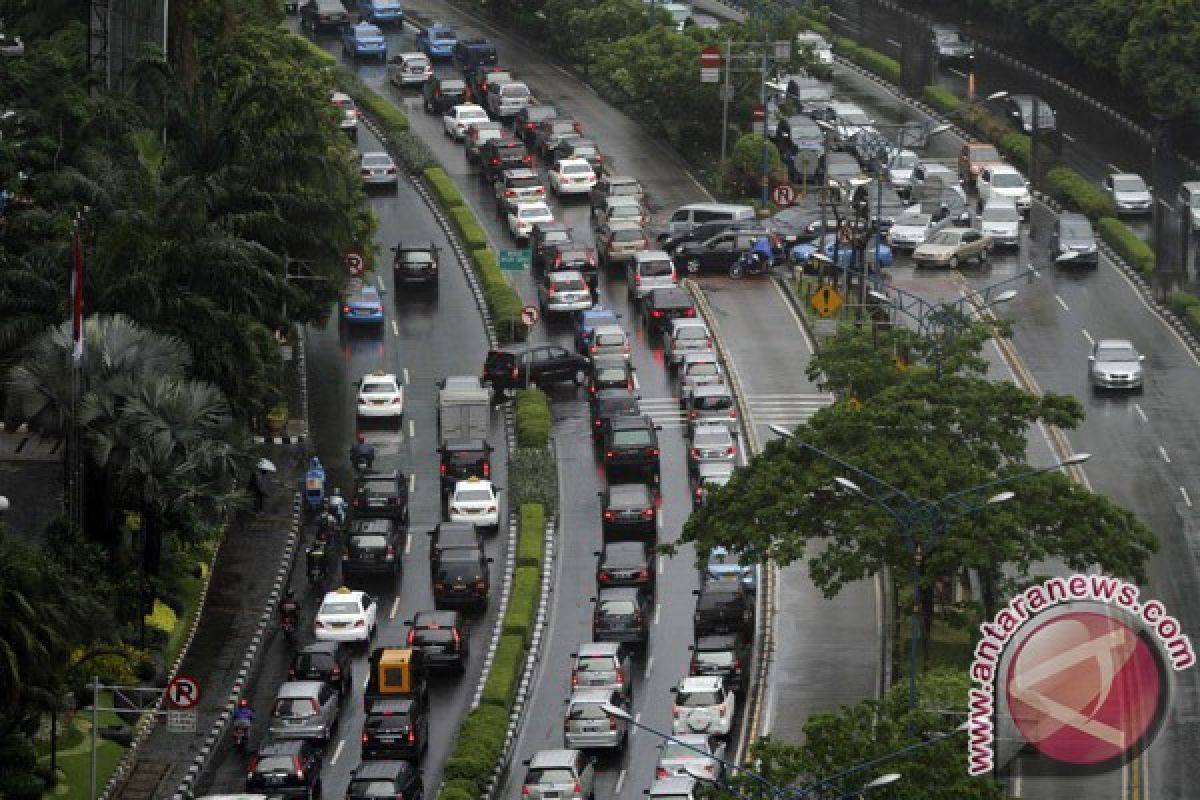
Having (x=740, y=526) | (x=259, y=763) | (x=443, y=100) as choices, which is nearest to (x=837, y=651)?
(x=740, y=526)

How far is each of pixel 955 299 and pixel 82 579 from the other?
4550cm

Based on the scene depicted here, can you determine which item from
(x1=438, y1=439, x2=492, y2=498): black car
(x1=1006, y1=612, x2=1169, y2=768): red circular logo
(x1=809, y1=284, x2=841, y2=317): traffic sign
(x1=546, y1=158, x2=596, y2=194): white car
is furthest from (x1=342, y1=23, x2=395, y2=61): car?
(x1=1006, y1=612, x2=1169, y2=768): red circular logo

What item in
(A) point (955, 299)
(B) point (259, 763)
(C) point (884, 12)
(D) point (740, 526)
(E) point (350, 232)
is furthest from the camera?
(C) point (884, 12)

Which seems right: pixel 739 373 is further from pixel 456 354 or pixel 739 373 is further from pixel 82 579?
pixel 82 579

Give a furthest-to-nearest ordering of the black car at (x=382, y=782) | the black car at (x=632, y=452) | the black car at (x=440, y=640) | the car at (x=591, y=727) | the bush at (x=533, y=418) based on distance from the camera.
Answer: the bush at (x=533, y=418), the black car at (x=632, y=452), the black car at (x=440, y=640), the car at (x=591, y=727), the black car at (x=382, y=782)

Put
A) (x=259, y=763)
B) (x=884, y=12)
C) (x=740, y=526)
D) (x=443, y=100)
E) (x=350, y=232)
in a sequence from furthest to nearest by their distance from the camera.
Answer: (x=884, y=12) → (x=443, y=100) → (x=350, y=232) → (x=740, y=526) → (x=259, y=763)

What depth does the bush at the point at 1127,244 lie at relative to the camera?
5084 inches

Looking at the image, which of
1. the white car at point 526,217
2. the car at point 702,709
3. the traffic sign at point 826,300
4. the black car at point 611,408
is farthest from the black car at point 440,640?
the white car at point 526,217

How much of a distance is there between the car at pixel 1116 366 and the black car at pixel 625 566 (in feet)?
74.7

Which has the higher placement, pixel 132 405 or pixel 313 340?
pixel 132 405

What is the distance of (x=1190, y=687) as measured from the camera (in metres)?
92.3

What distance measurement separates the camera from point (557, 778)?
275 ft

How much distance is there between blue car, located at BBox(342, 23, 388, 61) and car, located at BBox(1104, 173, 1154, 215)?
133 ft

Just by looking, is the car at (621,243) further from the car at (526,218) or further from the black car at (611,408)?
the black car at (611,408)
